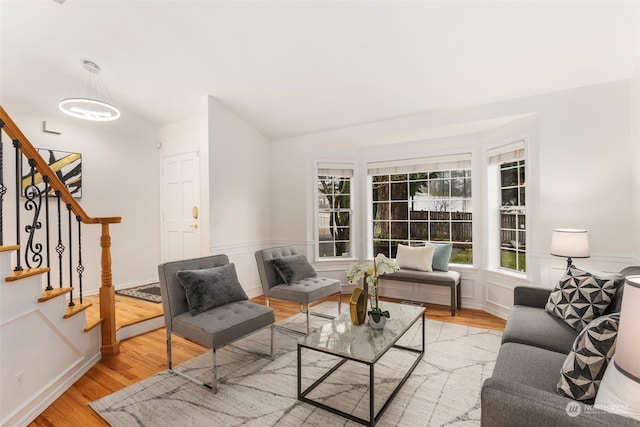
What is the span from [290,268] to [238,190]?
64.8 inches

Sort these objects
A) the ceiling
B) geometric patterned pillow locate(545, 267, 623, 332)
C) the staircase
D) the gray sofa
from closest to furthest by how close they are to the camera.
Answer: the gray sofa → the staircase → geometric patterned pillow locate(545, 267, 623, 332) → the ceiling

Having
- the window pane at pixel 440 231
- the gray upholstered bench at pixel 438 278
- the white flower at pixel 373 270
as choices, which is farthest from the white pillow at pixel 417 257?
the white flower at pixel 373 270

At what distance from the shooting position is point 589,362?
4.56 feet

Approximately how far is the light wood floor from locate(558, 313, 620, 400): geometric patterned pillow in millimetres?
2292

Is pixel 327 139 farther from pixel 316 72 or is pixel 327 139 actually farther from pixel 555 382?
pixel 555 382

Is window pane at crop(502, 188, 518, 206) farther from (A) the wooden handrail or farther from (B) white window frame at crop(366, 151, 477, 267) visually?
(A) the wooden handrail

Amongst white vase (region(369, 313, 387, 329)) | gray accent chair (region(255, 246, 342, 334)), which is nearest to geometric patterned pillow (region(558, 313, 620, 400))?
white vase (region(369, 313, 387, 329))

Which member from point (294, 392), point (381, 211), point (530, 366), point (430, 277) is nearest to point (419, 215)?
point (381, 211)

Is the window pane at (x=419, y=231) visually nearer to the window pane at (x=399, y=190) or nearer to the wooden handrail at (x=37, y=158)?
the window pane at (x=399, y=190)

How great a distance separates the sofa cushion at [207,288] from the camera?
2611mm

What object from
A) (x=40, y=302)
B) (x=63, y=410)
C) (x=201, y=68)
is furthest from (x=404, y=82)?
(x=63, y=410)

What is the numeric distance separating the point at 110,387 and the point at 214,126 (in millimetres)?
3074

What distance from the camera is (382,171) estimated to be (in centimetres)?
506

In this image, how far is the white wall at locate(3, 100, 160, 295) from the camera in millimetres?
4312
